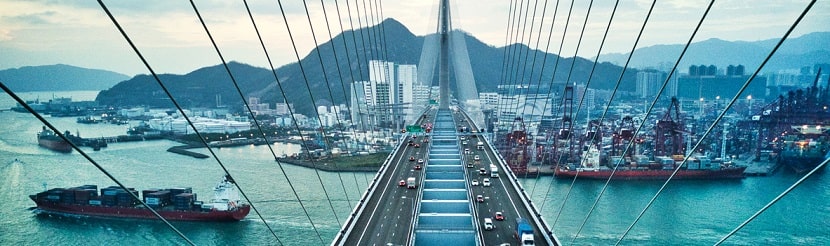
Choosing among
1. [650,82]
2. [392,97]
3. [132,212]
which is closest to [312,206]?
[132,212]

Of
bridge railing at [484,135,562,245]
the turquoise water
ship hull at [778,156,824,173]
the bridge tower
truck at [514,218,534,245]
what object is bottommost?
the turquoise water

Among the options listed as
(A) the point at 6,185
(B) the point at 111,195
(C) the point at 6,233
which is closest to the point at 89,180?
(A) the point at 6,185

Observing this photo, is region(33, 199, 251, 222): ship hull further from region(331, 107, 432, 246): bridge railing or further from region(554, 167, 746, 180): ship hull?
region(554, 167, 746, 180): ship hull

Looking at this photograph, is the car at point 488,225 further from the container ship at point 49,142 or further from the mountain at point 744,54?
the container ship at point 49,142

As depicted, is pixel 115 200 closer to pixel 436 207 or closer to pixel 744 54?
pixel 436 207

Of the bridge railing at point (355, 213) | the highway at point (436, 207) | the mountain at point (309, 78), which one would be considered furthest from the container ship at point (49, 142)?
the bridge railing at point (355, 213)

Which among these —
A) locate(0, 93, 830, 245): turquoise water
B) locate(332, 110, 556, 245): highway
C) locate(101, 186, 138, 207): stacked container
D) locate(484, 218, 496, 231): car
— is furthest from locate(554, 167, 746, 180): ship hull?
locate(101, 186, 138, 207): stacked container
